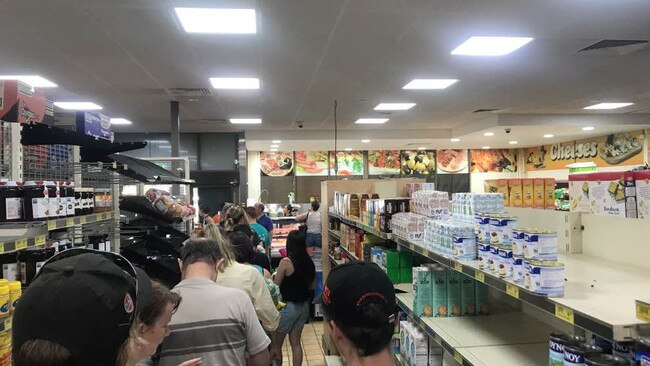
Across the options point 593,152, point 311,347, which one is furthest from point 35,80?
point 593,152

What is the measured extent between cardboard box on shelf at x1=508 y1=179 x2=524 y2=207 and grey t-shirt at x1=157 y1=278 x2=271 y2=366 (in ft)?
11.5

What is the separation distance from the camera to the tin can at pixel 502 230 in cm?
191

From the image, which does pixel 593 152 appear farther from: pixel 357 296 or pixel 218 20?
pixel 357 296

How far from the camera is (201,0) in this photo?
3.72m

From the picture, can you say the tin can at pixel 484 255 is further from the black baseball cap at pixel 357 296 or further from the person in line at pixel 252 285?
the person in line at pixel 252 285

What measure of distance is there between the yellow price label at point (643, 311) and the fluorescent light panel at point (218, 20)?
11.8 ft

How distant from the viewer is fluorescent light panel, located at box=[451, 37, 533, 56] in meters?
4.87

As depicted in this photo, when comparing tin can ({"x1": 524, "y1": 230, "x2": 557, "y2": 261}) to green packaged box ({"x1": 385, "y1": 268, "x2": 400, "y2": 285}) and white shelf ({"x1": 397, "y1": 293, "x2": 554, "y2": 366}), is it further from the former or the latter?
green packaged box ({"x1": 385, "y1": 268, "x2": 400, "y2": 285})

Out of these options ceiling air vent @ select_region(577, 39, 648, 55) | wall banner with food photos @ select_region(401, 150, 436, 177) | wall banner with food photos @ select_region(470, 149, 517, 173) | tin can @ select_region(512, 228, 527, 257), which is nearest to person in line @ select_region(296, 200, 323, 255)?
ceiling air vent @ select_region(577, 39, 648, 55)

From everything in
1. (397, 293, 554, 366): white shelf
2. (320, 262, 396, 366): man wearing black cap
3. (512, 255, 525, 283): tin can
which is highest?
(512, 255, 525, 283): tin can

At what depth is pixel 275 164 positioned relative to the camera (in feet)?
49.2

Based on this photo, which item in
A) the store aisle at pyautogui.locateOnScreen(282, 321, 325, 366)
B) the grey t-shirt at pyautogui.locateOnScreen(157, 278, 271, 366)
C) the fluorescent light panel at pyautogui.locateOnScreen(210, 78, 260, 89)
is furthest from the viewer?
the fluorescent light panel at pyautogui.locateOnScreen(210, 78, 260, 89)

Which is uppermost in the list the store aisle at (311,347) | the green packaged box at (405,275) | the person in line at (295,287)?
the green packaged box at (405,275)

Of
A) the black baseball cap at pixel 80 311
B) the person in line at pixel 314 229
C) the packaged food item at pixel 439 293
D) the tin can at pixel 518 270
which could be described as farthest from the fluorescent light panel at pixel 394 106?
the black baseball cap at pixel 80 311
